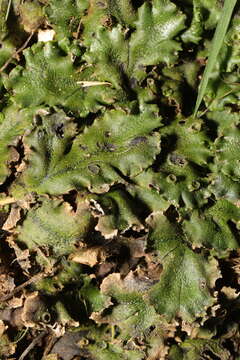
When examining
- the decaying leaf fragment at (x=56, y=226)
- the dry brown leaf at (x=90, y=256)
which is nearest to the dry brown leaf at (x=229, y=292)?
the dry brown leaf at (x=90, y=256)

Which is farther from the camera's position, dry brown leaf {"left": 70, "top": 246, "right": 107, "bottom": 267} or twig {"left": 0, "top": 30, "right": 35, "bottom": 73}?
twig {"left": 0, "top": 30, "right": 35, "bottom": 73}

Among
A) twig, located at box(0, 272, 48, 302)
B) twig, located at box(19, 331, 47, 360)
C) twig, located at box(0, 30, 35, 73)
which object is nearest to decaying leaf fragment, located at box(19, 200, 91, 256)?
twig, located at box(0, 272, 48, 302)

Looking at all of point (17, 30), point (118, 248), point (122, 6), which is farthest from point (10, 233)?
point (122, 6)

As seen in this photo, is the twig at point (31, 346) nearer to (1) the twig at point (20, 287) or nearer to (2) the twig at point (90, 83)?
(1) the twig at point (20, 287)

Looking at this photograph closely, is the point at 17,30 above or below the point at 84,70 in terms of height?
above

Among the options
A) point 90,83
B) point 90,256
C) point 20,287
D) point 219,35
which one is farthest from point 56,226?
point 219,35

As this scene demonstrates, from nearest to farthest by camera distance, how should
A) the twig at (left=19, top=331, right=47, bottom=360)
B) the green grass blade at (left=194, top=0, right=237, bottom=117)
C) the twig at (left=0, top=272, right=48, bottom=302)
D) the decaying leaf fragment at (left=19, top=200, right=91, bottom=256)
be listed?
the green grass blade at (left=194, top=0, right=237, bottom=117) → the decaying leaf fragment at (left=19, top=200, right=91, bottom=256) → the twig at (left=0, top=272, right=48, bottom=302) → the twig at (left=19, top=331, right=47, bottom=360)

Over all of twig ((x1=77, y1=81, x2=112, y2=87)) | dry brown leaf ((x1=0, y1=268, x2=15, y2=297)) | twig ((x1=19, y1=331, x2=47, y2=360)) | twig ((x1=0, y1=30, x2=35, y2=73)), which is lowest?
twig ((x1=19, y1=331, x2=47, y2=360))

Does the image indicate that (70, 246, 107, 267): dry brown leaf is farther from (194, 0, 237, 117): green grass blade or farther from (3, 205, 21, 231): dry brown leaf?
(194, 0, 237, 117): green grass blade

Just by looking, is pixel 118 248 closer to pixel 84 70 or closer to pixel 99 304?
pixel 99 304
